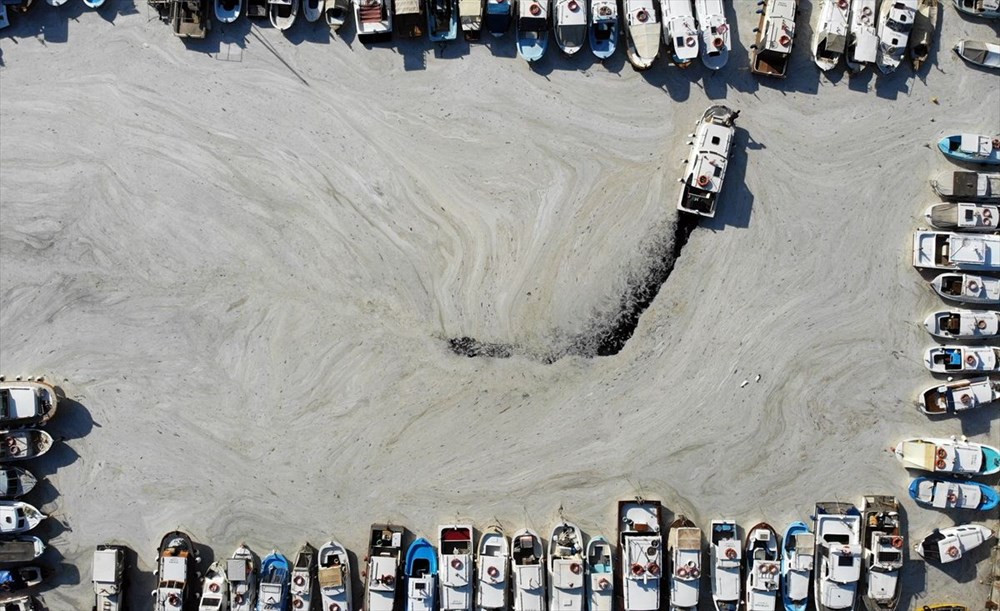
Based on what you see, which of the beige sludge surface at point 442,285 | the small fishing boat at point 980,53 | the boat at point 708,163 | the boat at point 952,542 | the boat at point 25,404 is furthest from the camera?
the beige sludge surface at point 442,285

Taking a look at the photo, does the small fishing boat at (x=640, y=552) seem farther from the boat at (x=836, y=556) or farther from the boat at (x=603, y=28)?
the boat at (x=603, y=28)

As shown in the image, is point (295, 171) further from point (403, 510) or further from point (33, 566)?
point (33, 566)

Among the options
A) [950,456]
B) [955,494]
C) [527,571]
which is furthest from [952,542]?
[527,571]

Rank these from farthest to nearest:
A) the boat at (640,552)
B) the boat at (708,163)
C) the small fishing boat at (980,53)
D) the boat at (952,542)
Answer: the small fishing boat at (980,53) < the boat at (952,542) < the boat at (640,552) < the boat at (708,163)

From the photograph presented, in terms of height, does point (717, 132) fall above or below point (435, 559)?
above

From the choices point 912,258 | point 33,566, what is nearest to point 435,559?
point 33,566

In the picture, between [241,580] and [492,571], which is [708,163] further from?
[241,580]

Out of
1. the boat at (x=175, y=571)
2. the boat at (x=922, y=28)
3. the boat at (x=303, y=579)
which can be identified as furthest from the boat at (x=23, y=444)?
the boat at (x=922, y=28)
